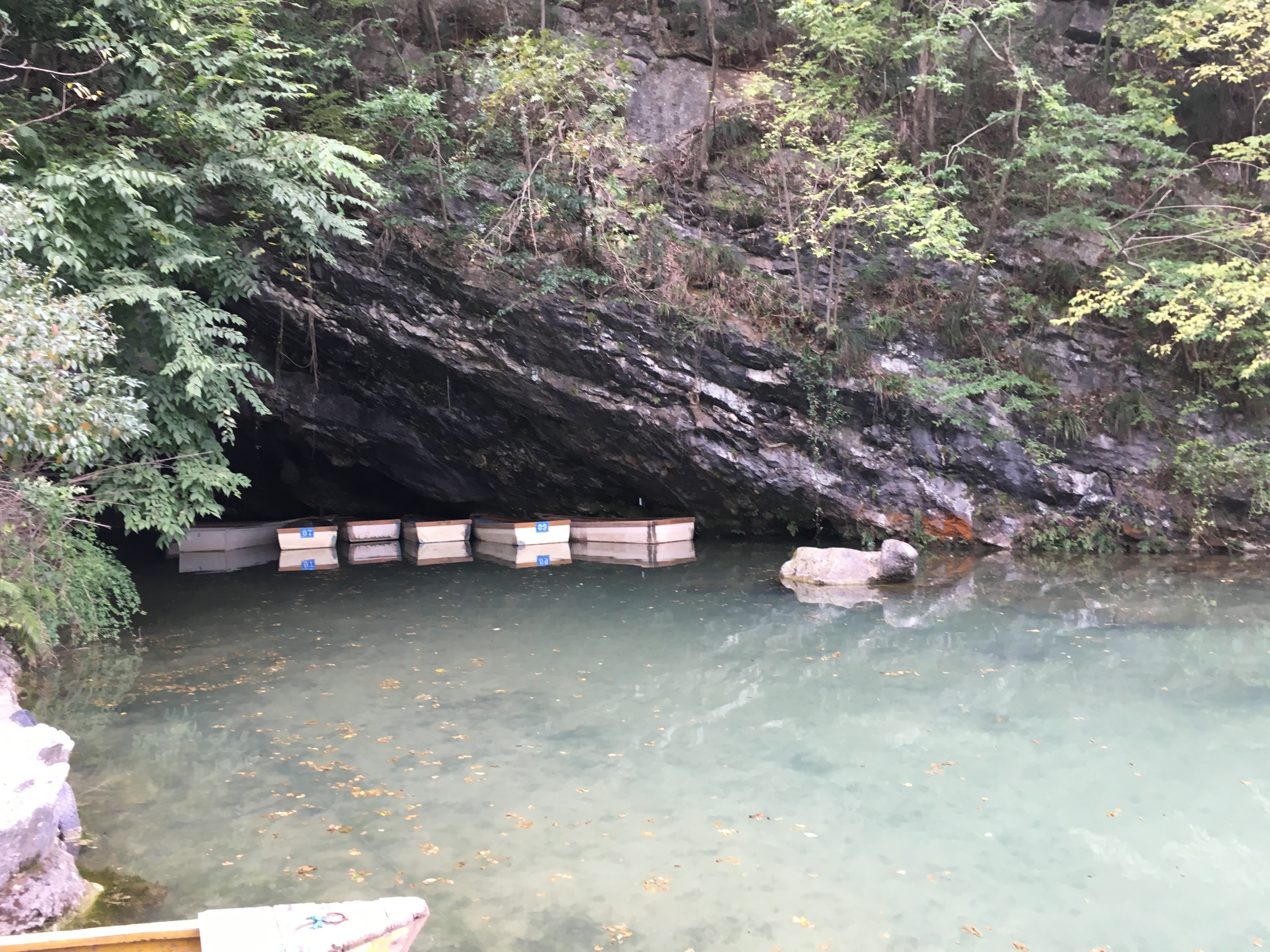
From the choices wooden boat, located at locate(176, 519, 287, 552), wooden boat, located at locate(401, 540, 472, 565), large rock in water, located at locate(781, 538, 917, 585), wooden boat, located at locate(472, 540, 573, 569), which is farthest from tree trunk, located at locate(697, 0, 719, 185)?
wooden boat, located at locate(176, 519, 287, 552)

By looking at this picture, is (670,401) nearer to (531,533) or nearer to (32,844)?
(531,533)

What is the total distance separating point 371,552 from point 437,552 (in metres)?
1.29

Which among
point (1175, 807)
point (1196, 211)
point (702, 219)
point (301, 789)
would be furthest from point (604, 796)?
point (1196, 211)

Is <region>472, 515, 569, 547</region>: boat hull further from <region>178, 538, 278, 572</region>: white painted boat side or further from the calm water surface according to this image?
<region>178, 538, 278, 572</region>: white painted boat side

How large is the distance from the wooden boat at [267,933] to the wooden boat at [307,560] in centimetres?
1174

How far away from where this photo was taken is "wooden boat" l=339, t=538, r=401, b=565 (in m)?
15.0

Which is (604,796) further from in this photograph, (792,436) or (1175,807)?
(792,436)

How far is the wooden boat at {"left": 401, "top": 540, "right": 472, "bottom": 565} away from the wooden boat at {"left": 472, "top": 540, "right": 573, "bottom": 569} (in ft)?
0.74

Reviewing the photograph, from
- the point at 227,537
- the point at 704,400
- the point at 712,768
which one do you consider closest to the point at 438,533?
the point at 227,537

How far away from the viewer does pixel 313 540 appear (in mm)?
15180

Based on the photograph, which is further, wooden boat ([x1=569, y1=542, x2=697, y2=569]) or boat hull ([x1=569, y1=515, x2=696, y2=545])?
boat hull ([x1=569, y1=515, x2=696, y2=545])

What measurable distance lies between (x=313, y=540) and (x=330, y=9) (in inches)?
390

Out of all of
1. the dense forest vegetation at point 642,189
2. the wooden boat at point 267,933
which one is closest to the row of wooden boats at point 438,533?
the dense forest vegetation at point 642,189

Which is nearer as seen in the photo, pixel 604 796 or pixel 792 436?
pixel 604 796
